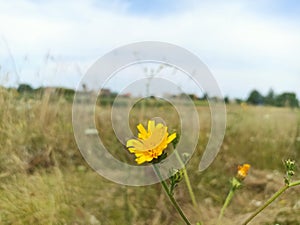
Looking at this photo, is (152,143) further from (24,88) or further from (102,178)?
(24,88)

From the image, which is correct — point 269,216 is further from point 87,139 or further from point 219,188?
point 87,139

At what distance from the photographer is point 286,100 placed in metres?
5.31

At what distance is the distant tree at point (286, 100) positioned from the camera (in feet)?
16.8

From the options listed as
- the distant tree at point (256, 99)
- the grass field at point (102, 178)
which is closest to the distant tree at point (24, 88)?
the grass field at point (102, 178)

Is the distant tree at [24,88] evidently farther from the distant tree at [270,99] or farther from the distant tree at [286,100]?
the distant tree at [270,99]

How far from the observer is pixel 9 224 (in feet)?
5.99

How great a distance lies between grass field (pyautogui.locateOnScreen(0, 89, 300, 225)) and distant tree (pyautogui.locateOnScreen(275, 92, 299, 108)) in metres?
1.12

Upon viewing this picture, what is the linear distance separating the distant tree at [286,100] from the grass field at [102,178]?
1.12 metres

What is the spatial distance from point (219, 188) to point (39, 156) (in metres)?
1.00

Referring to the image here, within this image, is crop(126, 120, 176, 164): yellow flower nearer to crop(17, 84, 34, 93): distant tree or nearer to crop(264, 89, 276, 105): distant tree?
crop(17, 84, 34, 93): distant tree

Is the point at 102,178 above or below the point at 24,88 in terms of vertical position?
below

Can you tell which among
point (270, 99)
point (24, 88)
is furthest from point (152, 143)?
point (270, 99)

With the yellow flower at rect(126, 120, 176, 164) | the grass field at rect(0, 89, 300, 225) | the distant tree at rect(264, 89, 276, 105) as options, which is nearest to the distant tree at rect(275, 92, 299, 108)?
the distant tree at rect(264, 89, 276, 105)

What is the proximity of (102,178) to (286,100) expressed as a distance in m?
3.43
